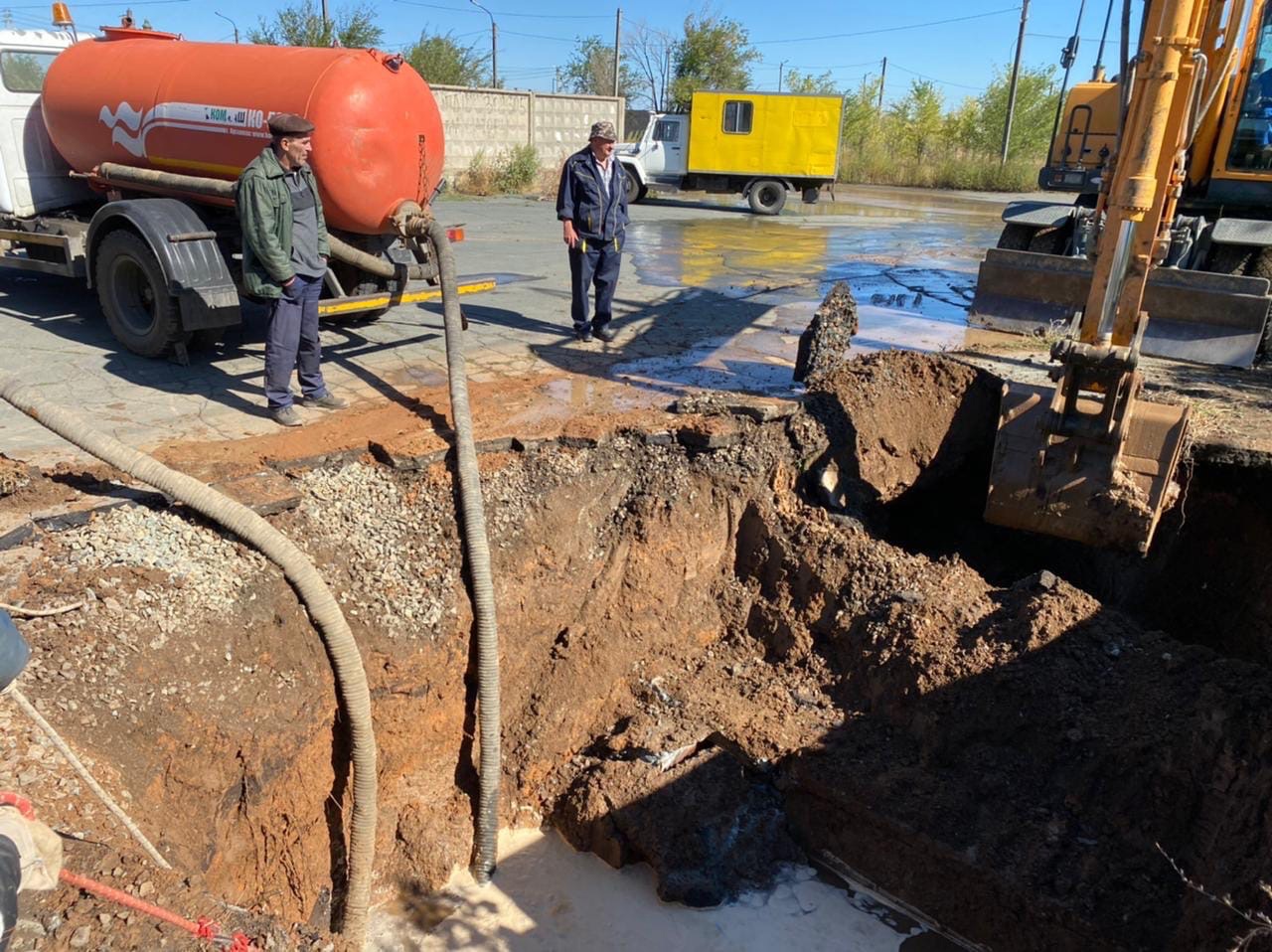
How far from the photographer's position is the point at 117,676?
3.38 metres

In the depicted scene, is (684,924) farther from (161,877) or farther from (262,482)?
(262,482)

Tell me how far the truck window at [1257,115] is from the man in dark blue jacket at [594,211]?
5.28 meters

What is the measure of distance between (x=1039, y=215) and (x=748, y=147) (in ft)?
39.7

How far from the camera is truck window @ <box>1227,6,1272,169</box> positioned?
7180mm

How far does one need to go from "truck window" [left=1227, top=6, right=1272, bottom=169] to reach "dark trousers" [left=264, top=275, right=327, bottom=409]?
7.59 metres

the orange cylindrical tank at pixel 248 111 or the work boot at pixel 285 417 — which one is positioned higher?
the orange cylindrical tank at pixel 248 111

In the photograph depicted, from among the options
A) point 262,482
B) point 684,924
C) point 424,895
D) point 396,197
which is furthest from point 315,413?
point 684,924

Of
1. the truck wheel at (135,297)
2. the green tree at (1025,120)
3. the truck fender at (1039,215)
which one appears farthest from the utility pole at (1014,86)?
the truck wheel at (135,297)

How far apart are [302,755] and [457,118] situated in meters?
20.2

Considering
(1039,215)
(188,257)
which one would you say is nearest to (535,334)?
(188,257)

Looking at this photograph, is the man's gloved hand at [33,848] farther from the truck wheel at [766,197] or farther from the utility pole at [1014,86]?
the utility pole at [1014,86]

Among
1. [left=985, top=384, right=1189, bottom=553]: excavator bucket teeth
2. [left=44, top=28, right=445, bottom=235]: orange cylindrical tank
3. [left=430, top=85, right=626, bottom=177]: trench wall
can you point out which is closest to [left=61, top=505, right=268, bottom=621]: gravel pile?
[left=44, top=28, right=445, bottom=235]: orange cylindrical tank

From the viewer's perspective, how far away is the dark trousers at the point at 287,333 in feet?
16.4

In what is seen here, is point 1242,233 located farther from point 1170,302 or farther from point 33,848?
point 33,848
